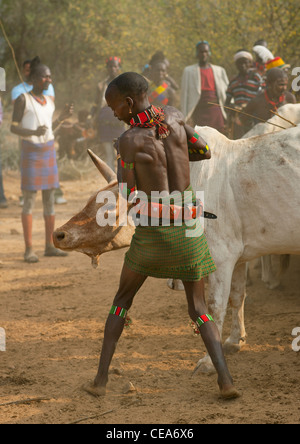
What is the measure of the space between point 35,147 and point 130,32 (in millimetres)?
12900

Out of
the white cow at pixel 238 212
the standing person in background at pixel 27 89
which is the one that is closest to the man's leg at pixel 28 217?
the standing person in background at pixel 27 89

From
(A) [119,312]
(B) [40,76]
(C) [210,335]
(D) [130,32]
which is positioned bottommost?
(C) [210,335]

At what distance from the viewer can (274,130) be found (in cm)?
527

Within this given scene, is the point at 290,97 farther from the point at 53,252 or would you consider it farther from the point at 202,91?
the point at 53,252

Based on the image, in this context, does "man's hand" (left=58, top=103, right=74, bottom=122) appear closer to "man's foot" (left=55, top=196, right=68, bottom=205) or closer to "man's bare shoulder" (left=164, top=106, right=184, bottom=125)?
"man's foot" (left=55, top=196, right=68, bottom=205)

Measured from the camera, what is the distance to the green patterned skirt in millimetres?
3557

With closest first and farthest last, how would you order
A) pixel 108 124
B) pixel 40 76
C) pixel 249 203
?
pixel 249 203 → pixel 40 76 → pixel 108 124

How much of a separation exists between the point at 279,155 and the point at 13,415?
2.28 m

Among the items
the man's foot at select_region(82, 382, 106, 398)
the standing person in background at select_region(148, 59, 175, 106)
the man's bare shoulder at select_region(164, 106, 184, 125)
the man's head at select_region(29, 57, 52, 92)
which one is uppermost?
the standing person in background at select_region(148, 59, 175, 106)

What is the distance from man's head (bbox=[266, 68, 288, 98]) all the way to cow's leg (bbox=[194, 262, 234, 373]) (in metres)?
3.26

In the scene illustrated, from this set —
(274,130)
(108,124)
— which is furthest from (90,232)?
(108,124)

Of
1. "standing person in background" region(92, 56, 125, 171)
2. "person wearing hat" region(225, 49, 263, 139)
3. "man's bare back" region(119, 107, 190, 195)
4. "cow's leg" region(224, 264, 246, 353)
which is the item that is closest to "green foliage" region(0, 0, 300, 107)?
"person wearing hat" region(225, 49, 263, 139)

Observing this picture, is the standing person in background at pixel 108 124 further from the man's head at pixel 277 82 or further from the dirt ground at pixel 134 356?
the man's head at pixel 277 82
